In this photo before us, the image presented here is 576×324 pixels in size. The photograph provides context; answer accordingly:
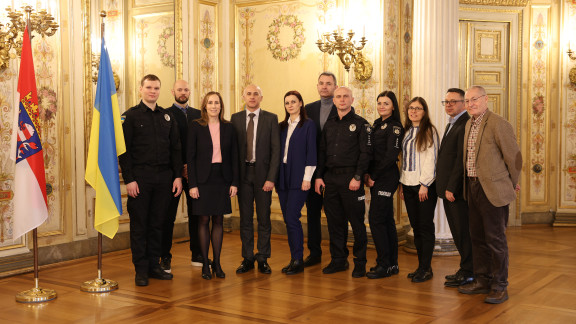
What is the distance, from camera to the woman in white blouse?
16.9 ft

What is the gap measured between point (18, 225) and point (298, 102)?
7.68 ft

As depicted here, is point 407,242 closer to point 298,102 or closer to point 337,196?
point 337,196

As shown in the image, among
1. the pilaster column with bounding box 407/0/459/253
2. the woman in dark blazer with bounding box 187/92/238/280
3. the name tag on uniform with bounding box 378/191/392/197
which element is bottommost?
the name tag on uniform with bounding box 378/191/392/197

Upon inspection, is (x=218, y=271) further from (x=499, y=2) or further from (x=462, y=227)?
(x=499, y=2)

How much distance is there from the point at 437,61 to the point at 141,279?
336cm

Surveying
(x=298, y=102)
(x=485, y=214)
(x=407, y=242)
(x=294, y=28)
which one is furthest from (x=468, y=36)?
(x=485, y=214)

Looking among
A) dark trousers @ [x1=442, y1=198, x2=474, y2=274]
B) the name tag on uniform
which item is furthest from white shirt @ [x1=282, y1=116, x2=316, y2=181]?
dark trousers @ [x1=442, y1=198, x2=474, y2=274]

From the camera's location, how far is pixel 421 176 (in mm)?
5148

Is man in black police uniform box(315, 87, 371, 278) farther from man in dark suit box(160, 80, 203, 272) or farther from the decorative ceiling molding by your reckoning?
the decorative ceiling molding

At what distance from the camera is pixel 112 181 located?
5059 mm

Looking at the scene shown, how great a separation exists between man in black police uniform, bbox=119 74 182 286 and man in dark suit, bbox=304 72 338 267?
1287mm

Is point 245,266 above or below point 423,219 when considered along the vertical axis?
below

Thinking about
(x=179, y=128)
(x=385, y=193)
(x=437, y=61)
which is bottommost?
(x=385, y=193)

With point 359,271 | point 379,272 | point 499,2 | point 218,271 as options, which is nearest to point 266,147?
point 218,271
